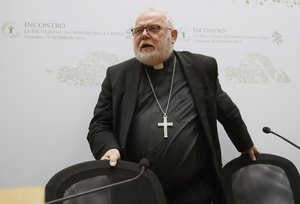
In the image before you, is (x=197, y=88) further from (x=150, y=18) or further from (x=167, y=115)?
(x=150, y=18)

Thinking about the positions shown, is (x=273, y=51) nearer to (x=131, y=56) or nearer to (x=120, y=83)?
(x=131, y=56)

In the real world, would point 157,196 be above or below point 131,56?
below

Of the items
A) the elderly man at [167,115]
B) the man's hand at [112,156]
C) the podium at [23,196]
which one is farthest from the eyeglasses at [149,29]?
the podium at [23,196]

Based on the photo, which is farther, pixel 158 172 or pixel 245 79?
pixel 245 79

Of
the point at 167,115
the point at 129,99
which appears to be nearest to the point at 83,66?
the point at 129,99

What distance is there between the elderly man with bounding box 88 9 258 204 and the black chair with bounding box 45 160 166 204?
20cm

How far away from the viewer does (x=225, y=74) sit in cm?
200

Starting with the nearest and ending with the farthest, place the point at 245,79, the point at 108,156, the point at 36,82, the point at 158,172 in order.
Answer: the point at 108,156, the point at 158,172, the point at 36,82, the point at 245,79

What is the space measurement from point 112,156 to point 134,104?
35cm

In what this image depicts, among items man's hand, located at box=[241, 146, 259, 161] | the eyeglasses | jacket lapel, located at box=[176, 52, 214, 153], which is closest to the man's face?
the eyeglasses

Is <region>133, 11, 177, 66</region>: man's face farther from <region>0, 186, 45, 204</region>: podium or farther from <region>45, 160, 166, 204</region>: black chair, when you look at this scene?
<region>0, 186, 45, 204</region>: podium

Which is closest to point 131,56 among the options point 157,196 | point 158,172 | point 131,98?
point 131,98

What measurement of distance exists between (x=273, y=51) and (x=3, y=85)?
1.69m

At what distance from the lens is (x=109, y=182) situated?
4.11 ft
